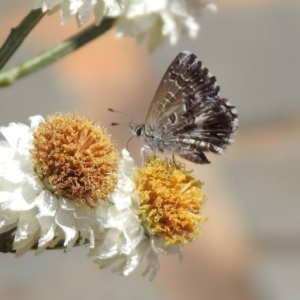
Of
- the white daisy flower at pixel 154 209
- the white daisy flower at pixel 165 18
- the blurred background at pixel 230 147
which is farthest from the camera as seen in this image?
the blurred background at pixel 230 147

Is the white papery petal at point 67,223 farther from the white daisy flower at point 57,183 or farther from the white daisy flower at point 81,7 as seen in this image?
the white daisy flower at point 81,7

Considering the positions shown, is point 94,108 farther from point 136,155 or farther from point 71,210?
point 71,210

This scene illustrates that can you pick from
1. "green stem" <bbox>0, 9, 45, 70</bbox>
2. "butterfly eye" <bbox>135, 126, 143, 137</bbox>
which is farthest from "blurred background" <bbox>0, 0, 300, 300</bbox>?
"green stem" <bbox>0, 9, 45, 70</bbox>

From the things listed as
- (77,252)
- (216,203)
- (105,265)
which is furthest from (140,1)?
(216,203)

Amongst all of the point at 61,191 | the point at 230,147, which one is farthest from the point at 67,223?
the point at 230,147

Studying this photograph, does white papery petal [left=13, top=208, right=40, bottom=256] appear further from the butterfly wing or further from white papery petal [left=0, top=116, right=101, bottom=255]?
the butterfly wing

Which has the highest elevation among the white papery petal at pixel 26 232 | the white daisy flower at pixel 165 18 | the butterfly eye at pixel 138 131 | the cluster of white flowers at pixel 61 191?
the white daisy flower at pixel 165 18

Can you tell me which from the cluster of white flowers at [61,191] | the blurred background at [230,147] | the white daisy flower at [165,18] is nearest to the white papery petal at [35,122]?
the cluster of white flowers at [61,191]
